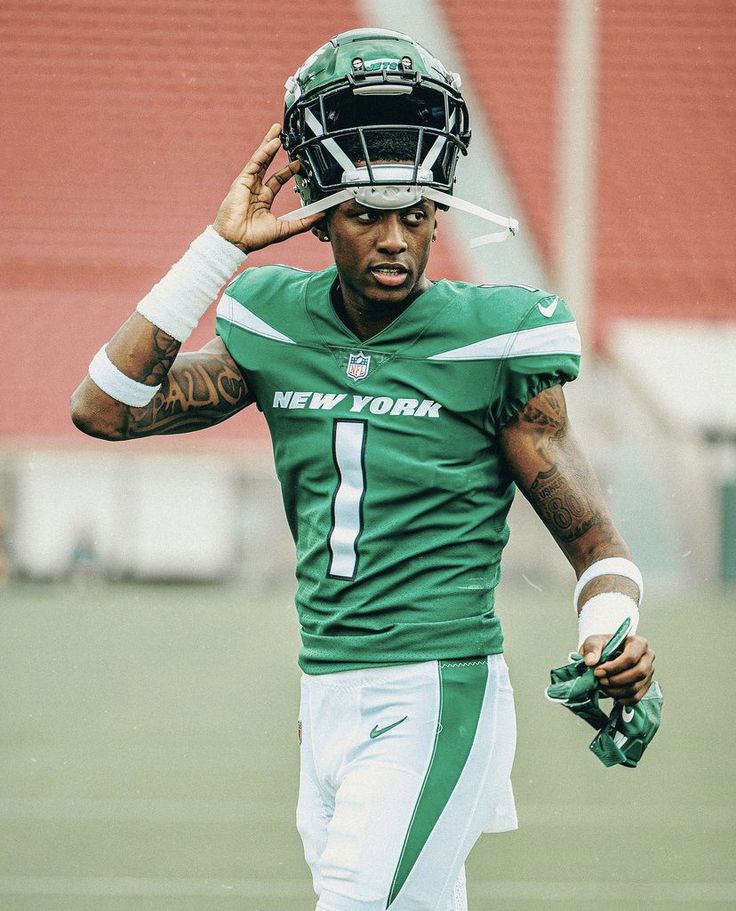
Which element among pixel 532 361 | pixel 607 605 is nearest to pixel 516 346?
pixel 532 361

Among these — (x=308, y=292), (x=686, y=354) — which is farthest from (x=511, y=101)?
(x=308, y=292)

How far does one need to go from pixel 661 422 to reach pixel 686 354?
80 centimetres

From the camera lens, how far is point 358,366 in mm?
2422

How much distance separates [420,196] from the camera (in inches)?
93.0

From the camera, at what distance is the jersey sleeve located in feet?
7.73

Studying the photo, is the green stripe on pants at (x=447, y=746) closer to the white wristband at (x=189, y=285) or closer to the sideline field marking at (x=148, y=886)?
the white wristband at (x=189, y=285)

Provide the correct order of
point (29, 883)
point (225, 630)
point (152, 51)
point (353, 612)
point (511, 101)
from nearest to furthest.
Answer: point (353, 612) → point (29, 883) → point (225, 630) → point (152, 51) → point (511, 101)

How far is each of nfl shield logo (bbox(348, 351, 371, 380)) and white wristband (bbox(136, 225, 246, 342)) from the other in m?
0.24

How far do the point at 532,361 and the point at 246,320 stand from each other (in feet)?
1.67

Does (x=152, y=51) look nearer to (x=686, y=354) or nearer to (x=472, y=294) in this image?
(x=686, y=354)

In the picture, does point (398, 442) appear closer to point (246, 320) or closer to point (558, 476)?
point (558, 476)

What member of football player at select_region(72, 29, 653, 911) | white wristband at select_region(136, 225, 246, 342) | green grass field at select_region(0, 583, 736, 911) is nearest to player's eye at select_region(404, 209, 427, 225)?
football player at select_region(72, 29, 653, 911)

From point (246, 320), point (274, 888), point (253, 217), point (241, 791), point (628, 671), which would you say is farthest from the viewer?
point (241, 791)

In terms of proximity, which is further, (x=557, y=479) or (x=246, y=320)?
(x=246, y=320)
